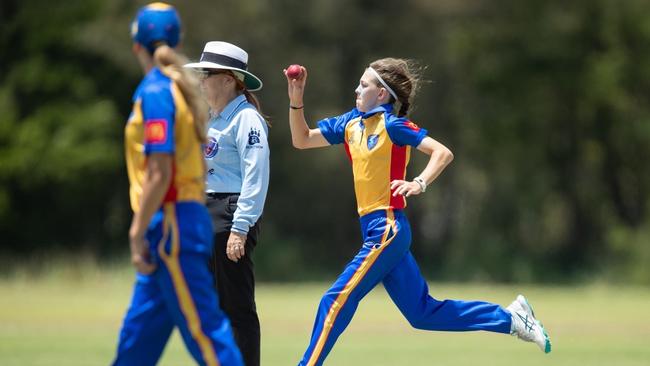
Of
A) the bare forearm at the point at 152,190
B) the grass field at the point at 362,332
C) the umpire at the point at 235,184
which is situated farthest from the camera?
the grass field at the point at 362,332

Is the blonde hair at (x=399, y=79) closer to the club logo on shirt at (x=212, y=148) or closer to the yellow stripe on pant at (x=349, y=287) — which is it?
the yellow stripe on pant at (x=349, y=287)

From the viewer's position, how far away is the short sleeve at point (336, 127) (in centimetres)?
→ 858

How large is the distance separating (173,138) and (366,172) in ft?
8.50

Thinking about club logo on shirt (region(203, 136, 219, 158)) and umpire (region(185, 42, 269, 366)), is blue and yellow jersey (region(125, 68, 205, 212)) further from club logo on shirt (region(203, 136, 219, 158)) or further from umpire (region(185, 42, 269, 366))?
club logo on shirt (region(203, 136, 219, 158))

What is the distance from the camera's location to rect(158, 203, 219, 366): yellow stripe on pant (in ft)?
19.5

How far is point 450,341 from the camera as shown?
15.9m

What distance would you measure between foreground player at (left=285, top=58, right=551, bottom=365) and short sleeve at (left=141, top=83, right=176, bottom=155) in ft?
7.58

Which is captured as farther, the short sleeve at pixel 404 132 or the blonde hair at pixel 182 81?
the short sleeve at pixel 404 132

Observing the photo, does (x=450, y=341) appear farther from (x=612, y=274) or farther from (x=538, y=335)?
(x=612, y=274)

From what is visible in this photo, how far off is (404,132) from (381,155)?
0.22m

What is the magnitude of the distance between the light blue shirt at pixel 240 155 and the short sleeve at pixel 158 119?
223 cm

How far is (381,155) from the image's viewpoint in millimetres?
8219

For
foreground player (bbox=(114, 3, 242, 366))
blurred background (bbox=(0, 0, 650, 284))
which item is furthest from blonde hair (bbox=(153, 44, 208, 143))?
blurred background (bbox=(0, 0, 650, 284))

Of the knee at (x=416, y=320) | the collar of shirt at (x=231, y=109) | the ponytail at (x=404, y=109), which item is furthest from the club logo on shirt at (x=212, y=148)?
the knee at (x=416, y=320)
